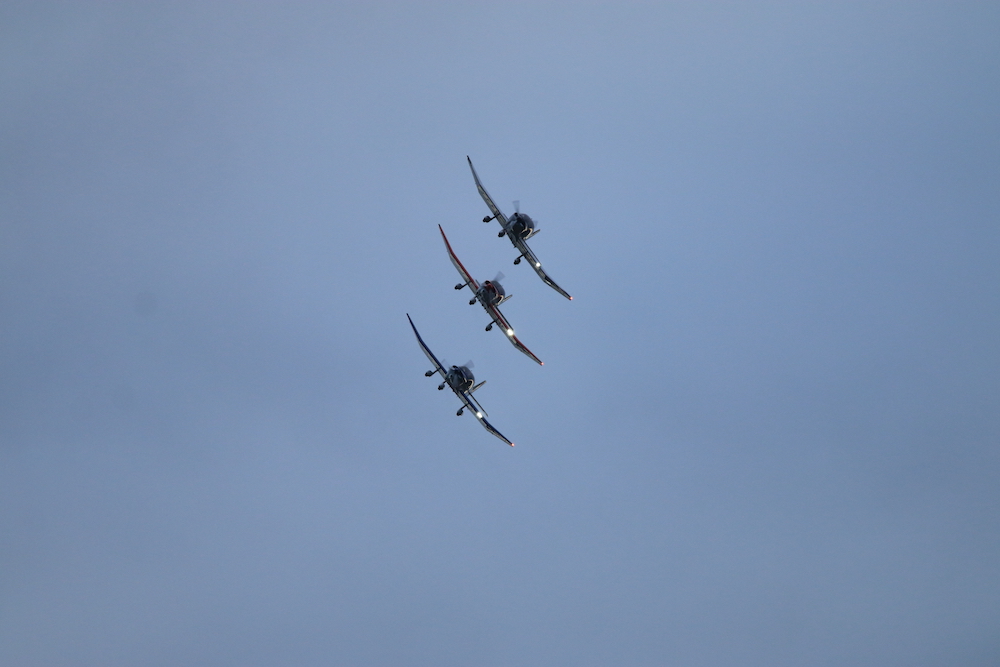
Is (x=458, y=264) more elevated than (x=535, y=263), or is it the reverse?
(x=535, y=263)

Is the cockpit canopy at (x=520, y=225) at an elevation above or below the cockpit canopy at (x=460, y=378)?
above

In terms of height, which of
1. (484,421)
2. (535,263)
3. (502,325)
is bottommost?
(484,421)

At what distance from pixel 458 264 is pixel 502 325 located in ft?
31.8

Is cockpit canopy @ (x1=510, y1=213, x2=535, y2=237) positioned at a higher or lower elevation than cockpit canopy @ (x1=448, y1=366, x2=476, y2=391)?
higher

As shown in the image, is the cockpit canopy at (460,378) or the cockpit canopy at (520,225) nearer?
the cockpit canopy at (520,225)

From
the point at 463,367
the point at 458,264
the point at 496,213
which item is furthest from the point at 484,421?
the point at 496,213

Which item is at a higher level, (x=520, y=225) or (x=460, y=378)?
(x=520, y=225)

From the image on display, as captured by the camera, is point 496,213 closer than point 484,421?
Yes

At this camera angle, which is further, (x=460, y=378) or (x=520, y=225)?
(x=460, y=378)

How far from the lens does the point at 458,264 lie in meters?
76.9

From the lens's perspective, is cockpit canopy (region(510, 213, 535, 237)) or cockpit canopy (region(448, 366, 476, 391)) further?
cockpit canopy (region(448, 366, 476, 391))

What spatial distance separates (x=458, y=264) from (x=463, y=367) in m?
13.2

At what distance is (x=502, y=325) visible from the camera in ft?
256

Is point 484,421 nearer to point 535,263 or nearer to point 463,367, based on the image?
point 463,367
